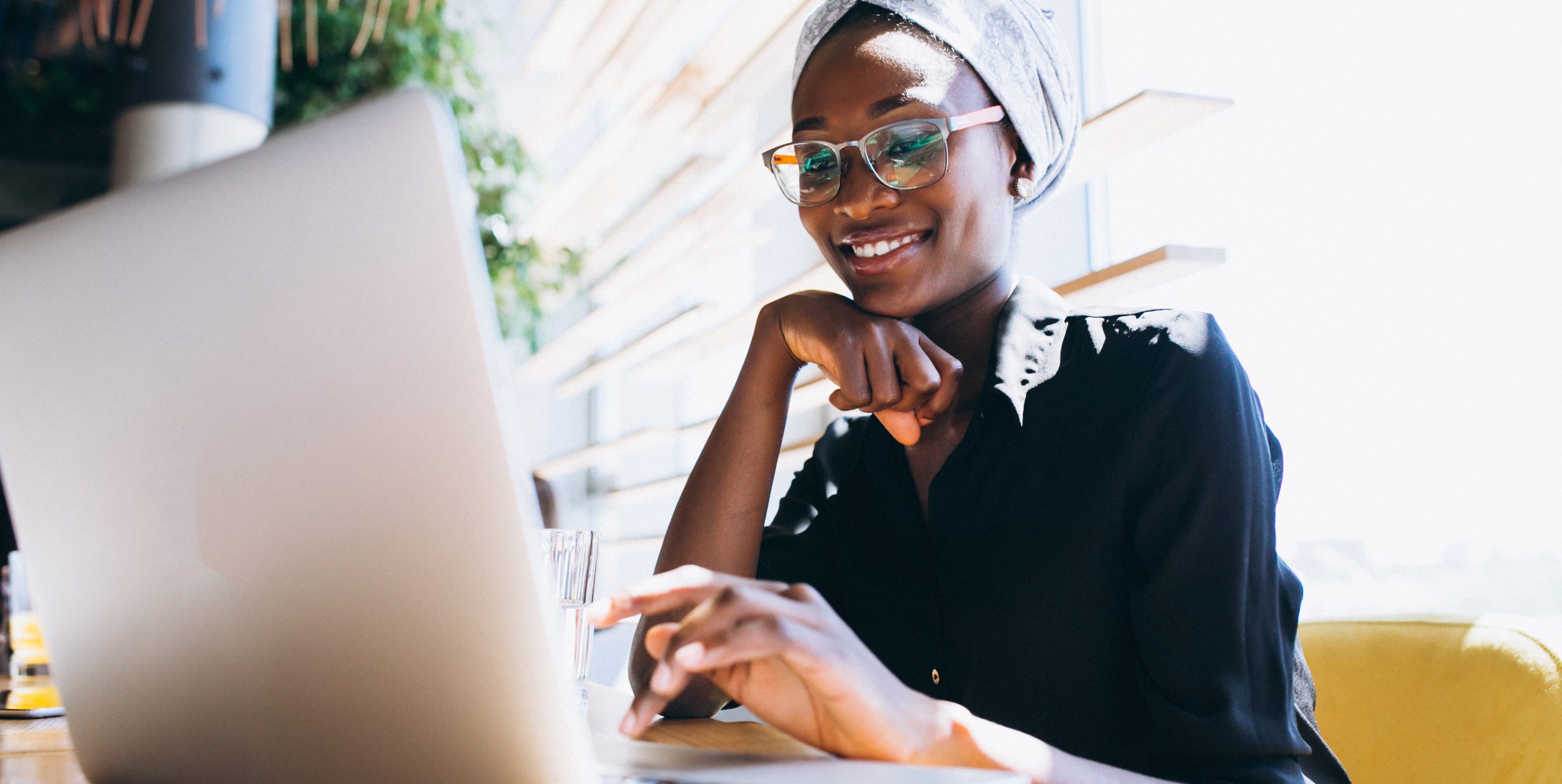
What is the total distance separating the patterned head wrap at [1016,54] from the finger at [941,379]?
0.33m

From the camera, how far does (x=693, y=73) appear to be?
2496 millimetres

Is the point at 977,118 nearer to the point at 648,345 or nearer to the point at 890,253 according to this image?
the point at 890,253

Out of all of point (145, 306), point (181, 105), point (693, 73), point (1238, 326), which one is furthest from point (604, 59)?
point (145, 306)

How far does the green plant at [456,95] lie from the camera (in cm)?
355

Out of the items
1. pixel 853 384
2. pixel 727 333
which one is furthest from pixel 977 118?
pixel 727 333

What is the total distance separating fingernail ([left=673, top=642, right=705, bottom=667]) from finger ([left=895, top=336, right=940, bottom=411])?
1.81 feet

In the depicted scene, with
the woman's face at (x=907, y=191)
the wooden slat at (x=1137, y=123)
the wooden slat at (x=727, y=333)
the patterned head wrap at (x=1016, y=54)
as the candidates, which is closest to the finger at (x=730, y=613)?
the woman's face at (x=907, y=191)

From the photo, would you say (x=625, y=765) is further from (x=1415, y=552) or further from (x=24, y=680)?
(x=1415, y=552)

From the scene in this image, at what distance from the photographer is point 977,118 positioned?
119 centimetres

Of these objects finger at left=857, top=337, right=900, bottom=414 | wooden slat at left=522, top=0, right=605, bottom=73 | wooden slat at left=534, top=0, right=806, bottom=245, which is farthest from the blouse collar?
wooden slat at left=522, top=0, right=605, bottom=73

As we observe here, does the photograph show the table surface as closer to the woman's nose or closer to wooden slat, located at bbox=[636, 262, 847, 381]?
the woman's nose

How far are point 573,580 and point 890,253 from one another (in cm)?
55

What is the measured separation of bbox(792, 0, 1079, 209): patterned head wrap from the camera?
1.18 m

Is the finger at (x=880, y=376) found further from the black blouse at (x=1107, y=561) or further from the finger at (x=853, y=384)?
the black blouse at (x=1107, y=561)
